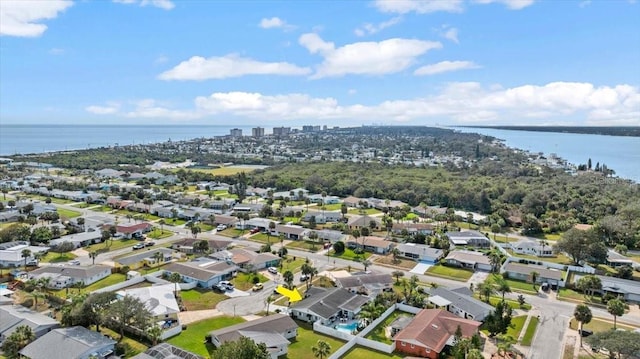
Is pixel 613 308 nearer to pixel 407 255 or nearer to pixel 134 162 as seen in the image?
pixel 407 255

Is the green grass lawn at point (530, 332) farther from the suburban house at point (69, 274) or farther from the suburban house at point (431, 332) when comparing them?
the suburban house at point (69, 274)

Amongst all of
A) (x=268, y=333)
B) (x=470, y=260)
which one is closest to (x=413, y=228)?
(x=470, y=260)

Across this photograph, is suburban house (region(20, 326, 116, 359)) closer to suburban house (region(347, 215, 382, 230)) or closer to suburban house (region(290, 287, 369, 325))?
suburban house (region(290, 287, 369, 325))

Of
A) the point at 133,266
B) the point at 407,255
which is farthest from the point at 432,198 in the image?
the point at 133,266

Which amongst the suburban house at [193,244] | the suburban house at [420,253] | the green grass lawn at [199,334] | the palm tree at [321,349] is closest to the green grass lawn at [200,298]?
the green grass lawn at [199,334]

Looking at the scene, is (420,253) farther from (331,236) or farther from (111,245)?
(111,245)
